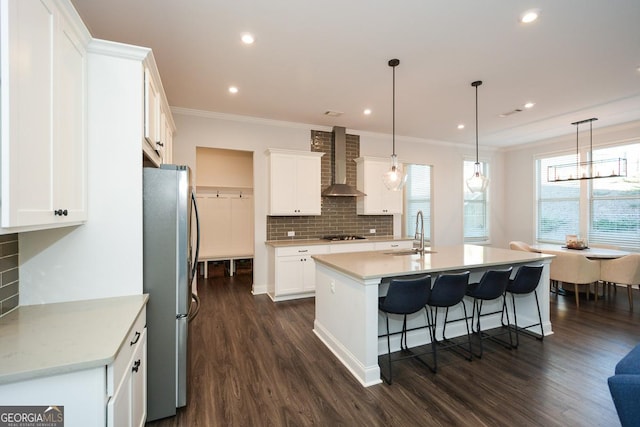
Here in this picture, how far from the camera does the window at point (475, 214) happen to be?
6977 mm

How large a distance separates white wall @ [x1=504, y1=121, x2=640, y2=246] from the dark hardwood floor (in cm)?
361

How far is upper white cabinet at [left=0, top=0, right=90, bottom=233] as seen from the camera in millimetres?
1030

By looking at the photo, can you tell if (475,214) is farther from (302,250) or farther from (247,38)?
(247,38)

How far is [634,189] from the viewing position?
505 cm

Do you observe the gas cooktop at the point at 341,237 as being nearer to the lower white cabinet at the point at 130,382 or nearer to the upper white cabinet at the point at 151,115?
the upper white cabinet at the point at 151,115

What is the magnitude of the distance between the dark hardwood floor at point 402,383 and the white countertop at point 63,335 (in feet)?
3.08

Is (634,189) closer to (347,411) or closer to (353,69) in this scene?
(353,69)

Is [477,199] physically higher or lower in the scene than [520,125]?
lower

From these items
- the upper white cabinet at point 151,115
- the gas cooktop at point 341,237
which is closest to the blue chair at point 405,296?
the upper white cabinet at point 151,115

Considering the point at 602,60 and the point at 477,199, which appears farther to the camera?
the point at 477,199

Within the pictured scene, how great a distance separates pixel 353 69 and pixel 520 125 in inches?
157

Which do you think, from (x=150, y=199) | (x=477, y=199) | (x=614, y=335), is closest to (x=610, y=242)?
(x=477, y=199)

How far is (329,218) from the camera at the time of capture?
5.43 meters

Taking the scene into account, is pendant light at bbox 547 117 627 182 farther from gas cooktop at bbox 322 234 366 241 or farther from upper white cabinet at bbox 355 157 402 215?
gas cooktop at bbox 322 234 366 241
